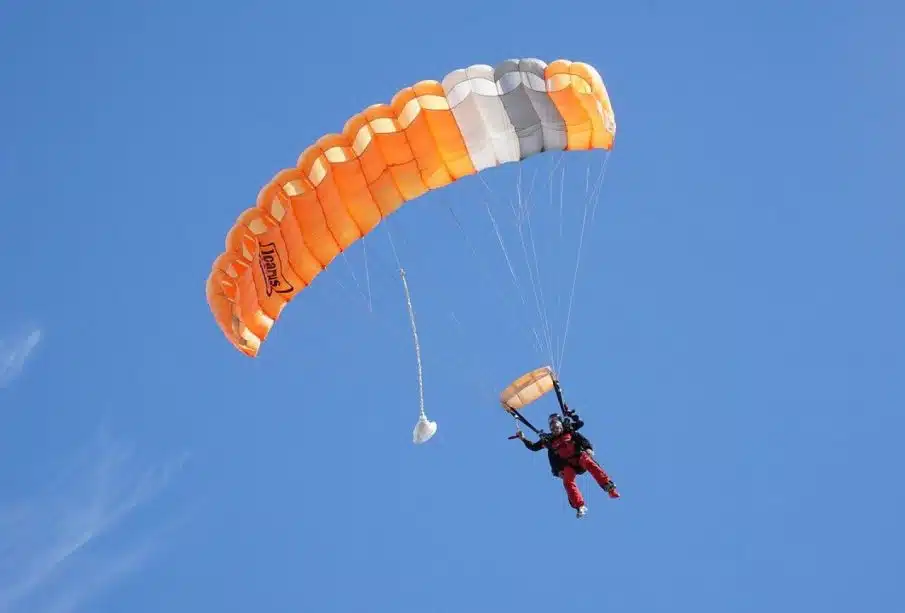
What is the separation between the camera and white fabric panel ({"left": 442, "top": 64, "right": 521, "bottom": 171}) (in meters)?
14.7

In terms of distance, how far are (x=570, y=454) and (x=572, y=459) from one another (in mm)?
65

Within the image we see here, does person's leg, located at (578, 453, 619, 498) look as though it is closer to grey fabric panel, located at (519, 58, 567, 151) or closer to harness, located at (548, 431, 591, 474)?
harness, located at (548, 431, 591, 474)

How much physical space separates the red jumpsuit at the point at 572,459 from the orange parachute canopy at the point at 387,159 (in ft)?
11.0

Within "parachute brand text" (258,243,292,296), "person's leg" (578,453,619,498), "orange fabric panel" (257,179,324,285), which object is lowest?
"person's leg" (578,453,619,498)

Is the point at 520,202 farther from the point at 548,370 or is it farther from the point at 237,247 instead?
the point at 237,247

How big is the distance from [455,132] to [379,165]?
0.99 metres

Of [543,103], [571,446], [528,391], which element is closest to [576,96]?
[543,103]

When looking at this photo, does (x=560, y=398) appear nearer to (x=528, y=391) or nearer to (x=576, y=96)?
(x=528, y=391)

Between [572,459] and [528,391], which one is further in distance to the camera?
[528,391]

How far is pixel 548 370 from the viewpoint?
1530cm

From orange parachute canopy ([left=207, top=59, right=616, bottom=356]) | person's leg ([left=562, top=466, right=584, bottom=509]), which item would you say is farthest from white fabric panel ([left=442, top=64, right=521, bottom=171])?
person's leg ([left=562, top=466, right=584, bottom=509])

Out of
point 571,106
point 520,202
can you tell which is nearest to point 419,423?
point 520,202

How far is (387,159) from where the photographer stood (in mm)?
14719

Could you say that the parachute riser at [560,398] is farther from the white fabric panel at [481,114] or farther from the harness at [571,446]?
the white fabric panel at [481,114]
